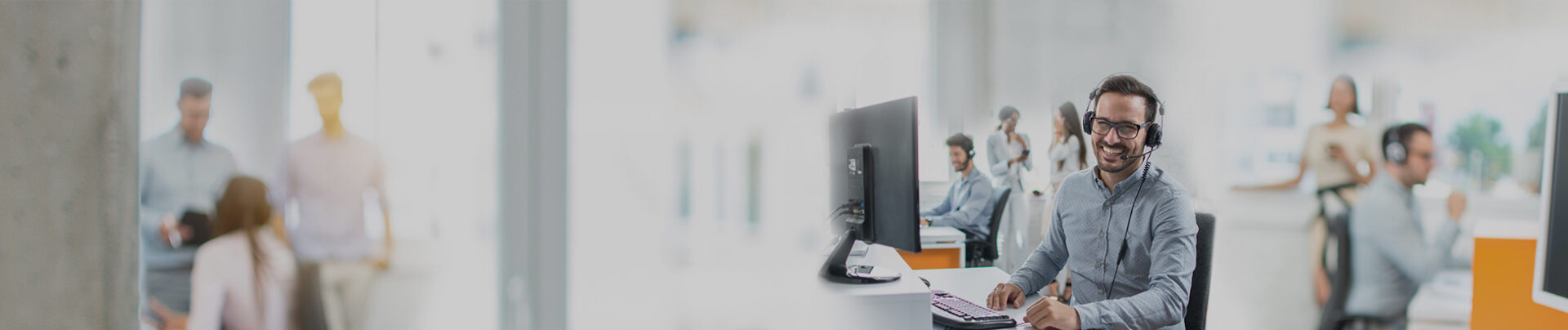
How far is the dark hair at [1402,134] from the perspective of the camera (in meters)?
3.01

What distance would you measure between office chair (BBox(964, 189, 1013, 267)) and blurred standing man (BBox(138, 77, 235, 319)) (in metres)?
2.26

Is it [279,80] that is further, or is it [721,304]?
[721,304]

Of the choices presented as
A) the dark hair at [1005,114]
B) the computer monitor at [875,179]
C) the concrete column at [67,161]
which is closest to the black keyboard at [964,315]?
the computer monitor at [875,179]

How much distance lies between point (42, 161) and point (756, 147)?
1.85m

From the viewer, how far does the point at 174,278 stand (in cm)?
204

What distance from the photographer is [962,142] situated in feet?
7.36

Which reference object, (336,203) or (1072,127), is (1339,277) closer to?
(1072,127)

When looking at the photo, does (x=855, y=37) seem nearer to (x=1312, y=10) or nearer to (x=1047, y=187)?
(x=1047, y=187)

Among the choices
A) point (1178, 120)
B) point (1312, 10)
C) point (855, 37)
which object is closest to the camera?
point (1178, 120)

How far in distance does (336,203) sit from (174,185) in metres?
0.40

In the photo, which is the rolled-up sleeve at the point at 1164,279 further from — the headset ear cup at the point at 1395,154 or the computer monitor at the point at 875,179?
the headset ear cup at the point at 1395,154

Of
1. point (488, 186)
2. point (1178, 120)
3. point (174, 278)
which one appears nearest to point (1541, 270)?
point (1178, 120)

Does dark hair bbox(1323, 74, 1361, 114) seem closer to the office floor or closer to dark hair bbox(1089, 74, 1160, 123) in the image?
dark hair bbox(1089, 74, 1160, 123)

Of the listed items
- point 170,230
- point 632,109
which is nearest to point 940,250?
point 632,109
